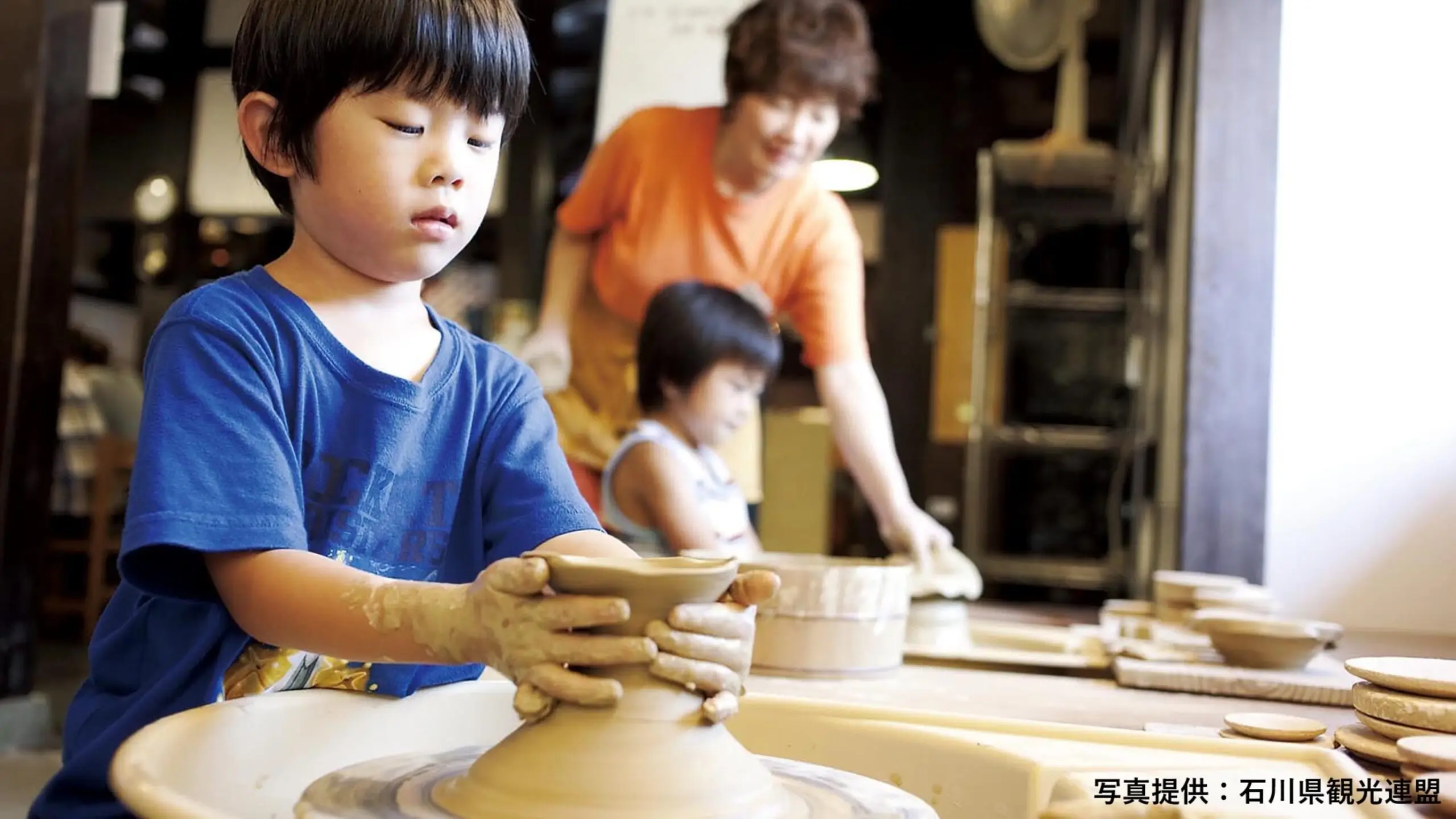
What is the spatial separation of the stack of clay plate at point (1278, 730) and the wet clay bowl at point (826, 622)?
0.47m

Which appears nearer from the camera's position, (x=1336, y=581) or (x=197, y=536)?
(x=197, y=536)

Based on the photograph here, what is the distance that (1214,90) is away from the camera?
286cm

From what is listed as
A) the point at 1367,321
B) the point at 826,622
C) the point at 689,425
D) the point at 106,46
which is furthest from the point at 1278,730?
the point at 106,46

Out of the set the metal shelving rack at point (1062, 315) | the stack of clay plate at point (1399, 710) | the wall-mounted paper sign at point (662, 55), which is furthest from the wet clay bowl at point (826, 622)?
the metal shelving rack at point (1062, 315)

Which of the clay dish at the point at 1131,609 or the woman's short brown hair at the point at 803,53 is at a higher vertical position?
the woman's short brown hair at the point at 803,53

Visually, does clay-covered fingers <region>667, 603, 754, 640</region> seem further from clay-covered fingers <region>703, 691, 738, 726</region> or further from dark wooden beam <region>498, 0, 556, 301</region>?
dark wooden beam <region>498, 0, 556, 301</region>

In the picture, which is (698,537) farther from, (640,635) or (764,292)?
(640,635)

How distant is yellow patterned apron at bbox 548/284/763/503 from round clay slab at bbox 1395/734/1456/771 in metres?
2.21

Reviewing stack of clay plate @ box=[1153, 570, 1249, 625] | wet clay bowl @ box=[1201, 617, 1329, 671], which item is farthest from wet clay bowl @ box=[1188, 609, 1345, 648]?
stack of clay plate @ box=[1153, 570, 1249, 625]

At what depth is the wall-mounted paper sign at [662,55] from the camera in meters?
3.75

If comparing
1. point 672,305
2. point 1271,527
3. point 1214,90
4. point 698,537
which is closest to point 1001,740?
point 698,537

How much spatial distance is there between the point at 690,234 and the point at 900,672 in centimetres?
173

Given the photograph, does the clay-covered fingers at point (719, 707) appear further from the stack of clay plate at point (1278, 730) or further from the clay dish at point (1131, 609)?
the clay dish at point (1131, 609)

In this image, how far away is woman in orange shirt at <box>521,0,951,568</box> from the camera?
3.05 meters
